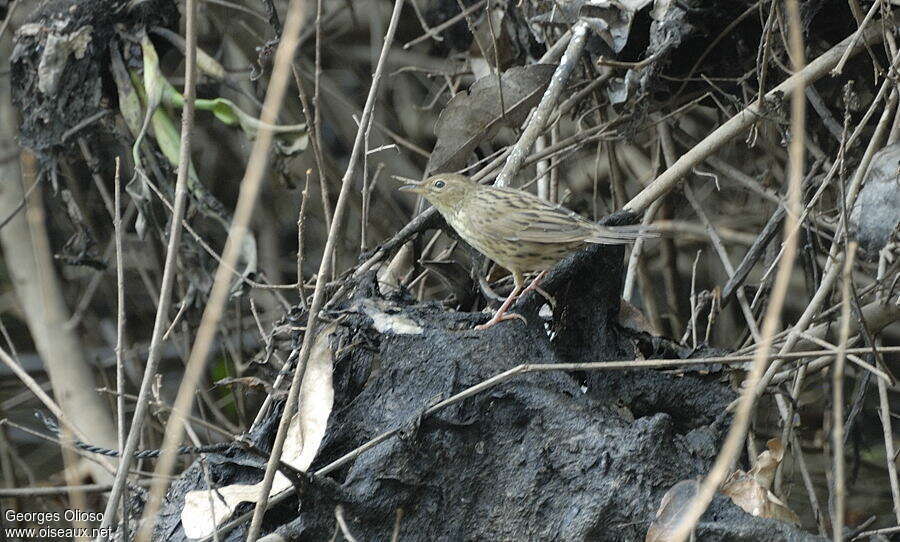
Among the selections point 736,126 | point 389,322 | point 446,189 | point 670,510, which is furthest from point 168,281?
point 736,126

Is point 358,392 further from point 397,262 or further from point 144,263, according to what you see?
point 144,263

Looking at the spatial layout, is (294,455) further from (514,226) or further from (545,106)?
(545,106)

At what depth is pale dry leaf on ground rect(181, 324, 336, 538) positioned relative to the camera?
247cm

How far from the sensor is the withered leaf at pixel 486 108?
375 centimetres

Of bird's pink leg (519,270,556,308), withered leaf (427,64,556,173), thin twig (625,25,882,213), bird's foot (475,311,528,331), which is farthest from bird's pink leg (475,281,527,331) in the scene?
withered leaf (427,64,556,173)

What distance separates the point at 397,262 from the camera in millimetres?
3412

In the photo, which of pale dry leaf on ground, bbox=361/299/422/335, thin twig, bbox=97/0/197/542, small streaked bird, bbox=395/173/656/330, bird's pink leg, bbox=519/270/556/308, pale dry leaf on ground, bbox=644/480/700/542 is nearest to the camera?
thin twig, bbox=97/0/197/542

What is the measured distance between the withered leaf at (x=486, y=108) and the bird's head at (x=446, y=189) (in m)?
0.15

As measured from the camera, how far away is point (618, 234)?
9.98ft

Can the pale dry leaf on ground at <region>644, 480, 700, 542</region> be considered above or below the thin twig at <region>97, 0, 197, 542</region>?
below

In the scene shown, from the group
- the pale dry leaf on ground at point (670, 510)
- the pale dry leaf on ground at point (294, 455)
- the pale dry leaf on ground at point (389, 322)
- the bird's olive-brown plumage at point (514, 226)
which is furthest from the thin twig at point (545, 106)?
the pale dry leaf on ground at point (670, 510)

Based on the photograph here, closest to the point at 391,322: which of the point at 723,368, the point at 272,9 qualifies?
the point at 723,368

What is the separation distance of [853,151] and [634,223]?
1.01 meters

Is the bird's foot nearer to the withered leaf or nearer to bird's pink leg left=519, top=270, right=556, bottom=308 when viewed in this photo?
bird's pink leg left=519, top=270, right=556, bottom=308
